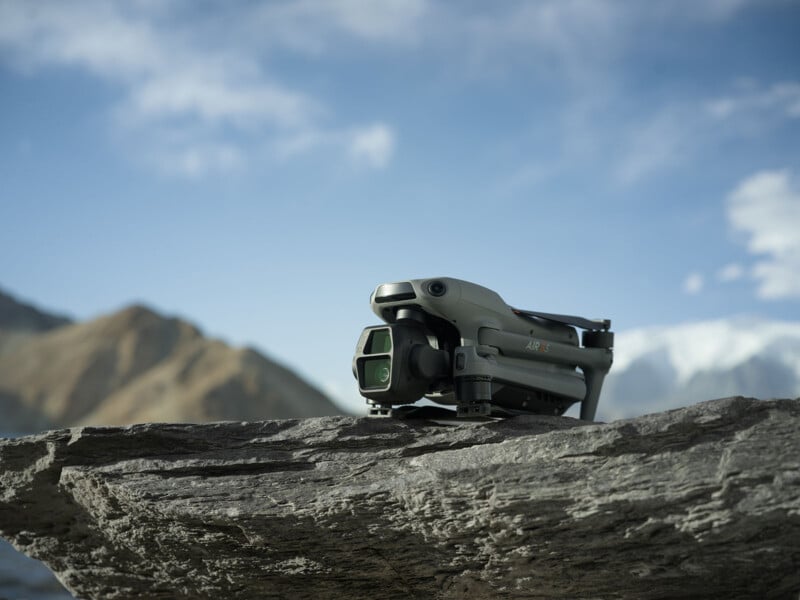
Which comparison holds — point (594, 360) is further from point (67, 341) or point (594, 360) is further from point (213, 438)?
point (67, 341)

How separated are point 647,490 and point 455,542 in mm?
1278

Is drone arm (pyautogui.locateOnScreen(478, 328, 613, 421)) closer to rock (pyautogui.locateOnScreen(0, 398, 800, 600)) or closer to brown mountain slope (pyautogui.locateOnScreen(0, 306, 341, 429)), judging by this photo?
rock (pyautogui.locateOnScreen(0, 398, 800, 600))

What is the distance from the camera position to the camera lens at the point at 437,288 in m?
5.77

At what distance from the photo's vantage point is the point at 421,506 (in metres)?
5.12

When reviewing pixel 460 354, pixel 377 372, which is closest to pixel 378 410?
pixel 377 372

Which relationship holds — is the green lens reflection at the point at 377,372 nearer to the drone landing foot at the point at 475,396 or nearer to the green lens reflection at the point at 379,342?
the green lens reflection at the point at 379,342

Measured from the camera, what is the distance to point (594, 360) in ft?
21.7

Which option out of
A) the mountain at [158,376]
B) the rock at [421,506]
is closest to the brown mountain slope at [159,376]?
the mountain at [158,376]

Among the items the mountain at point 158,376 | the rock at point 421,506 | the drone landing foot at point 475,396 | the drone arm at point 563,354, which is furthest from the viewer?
the mountain at point 158,376

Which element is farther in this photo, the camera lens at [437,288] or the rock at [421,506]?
the camera lens at [437,288]

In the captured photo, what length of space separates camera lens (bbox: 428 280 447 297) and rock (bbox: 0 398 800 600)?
0.88 metres

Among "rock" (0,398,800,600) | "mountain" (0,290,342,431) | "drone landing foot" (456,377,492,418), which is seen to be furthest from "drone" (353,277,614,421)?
"mountain" (0,290,342,431)

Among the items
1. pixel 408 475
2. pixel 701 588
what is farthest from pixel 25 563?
pixel 701 588

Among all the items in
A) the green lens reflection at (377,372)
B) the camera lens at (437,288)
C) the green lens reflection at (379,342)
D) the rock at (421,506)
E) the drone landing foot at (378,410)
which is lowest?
the rock at (421,506)
